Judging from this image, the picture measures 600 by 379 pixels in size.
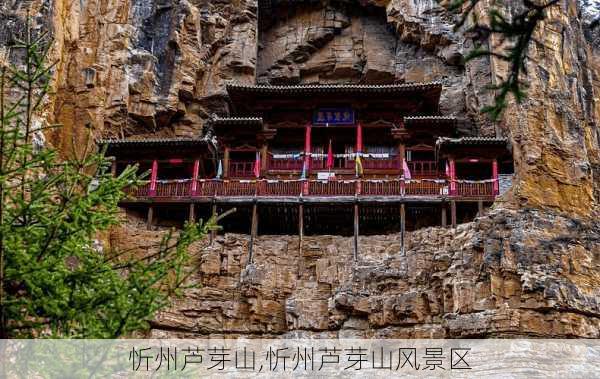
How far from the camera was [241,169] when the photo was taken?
96.2 ft

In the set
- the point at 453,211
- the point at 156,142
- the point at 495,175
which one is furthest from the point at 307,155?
the point at 495,175

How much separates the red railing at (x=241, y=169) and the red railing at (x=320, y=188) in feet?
3.77

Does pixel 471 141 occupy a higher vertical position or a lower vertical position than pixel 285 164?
higher

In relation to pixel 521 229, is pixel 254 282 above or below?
below

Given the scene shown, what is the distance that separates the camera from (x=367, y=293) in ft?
74.6

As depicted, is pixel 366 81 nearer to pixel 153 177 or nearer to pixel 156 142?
pixel 156 142

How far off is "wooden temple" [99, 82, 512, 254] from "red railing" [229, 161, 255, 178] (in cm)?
4

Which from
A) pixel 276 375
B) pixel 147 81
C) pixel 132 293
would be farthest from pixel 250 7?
pixel 132 293

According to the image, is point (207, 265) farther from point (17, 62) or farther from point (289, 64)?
point (289, 64)

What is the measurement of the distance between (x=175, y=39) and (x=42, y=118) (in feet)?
23.1

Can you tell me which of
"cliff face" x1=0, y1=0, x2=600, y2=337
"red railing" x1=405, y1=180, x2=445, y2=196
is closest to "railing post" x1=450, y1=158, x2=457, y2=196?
"red railing" x1=405, y1=180, x2=445, y2=196

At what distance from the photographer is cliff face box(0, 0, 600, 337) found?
2202 cm

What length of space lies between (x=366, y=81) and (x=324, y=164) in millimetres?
6032

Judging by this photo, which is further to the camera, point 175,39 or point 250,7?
point 250,7
